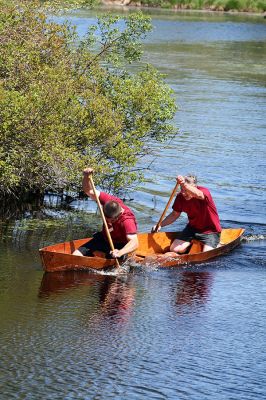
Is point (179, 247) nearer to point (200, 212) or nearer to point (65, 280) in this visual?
point (200, 212)

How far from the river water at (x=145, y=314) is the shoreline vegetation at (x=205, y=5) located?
5808 centimetres

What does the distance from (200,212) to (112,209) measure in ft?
7.20

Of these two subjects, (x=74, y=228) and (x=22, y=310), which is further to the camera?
Answer: (x=74, y=228)

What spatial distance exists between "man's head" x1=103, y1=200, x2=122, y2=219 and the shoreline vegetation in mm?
66788

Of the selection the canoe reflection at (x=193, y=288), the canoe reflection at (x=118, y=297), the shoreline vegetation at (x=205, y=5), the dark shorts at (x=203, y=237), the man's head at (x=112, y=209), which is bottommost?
the canoe reflection at (x=193, y=288)

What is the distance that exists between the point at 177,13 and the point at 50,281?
215 feet

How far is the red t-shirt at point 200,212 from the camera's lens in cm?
1588

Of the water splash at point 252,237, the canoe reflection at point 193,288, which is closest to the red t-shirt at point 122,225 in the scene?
the canoe reflection at point 193,288

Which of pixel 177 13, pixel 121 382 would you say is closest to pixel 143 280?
pixel 121 382

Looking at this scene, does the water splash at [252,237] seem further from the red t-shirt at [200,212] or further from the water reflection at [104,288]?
the water reflection at [104,288]

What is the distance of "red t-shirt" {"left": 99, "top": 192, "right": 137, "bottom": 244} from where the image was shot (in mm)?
14688

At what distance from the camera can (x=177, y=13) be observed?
255ft

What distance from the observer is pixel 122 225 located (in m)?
14.7

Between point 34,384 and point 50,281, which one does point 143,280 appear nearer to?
point 50,281
